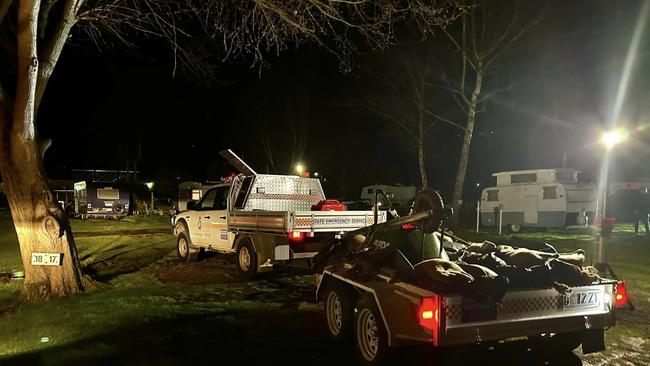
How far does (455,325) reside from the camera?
4.40 metres

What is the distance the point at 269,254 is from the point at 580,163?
121 feet

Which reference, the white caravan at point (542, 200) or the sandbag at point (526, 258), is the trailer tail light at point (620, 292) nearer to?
the sandbag at point (526, 258)

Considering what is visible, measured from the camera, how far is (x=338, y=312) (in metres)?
6.17

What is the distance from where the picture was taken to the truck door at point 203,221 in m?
12.1

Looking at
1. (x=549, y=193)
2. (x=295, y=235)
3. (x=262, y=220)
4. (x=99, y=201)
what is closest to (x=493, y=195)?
(x=549, y=193)

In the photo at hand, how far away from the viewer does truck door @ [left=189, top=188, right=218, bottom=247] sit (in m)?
12.1

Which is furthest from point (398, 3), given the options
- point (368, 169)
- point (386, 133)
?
point (368, 169)

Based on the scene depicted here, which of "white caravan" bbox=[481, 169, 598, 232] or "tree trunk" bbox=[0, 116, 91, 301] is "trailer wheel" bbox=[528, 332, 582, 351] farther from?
"white caravan" bbox=[481, 169, 598, 232]

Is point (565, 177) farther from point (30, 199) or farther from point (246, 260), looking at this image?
point (30, 199)

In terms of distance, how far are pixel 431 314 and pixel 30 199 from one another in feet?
22.7

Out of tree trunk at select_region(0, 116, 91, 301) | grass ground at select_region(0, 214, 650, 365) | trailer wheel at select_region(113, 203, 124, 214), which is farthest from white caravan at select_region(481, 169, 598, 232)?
trailer wheel at select_region(113, 203, 124, 214)

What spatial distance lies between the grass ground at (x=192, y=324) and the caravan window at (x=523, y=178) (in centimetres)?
1087

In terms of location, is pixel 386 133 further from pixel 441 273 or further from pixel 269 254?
pixel 441 273

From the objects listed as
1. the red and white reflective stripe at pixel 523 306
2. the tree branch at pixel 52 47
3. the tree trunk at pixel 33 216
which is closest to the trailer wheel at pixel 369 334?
the red and white reflective stripe at pixel 523 306
